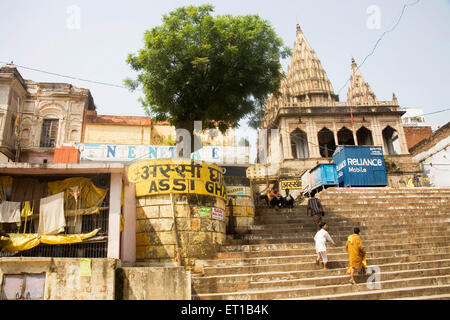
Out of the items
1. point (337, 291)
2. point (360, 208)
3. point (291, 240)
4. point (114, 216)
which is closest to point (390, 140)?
point (360, 208)

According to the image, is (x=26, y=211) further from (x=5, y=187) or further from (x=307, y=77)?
(x=307, y=77)

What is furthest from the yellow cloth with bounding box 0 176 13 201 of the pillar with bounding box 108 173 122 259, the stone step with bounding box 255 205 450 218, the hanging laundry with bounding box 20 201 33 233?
the stone step with bounding box 255 205 450 218

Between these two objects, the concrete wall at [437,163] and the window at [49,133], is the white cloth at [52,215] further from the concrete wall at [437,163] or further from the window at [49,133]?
the concrete wall at [437,163]

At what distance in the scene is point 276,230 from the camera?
457 inches

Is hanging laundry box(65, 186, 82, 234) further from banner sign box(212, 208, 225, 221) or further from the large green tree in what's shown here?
the large green tree

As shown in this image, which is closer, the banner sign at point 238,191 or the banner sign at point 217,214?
the banner sign at point 217,214

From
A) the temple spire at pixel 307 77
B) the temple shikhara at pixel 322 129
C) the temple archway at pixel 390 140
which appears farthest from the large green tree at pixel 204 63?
the temple spire at pixel 307 77

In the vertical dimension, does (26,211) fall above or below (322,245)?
above

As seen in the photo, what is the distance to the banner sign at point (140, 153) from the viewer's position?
71.8ft

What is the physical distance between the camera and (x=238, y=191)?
1255 cm

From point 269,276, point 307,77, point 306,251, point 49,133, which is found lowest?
point 269,276

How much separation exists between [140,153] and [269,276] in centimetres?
1604

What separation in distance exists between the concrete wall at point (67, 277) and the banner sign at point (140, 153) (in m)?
15.0

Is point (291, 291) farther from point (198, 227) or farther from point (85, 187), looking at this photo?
point (85, 187)
